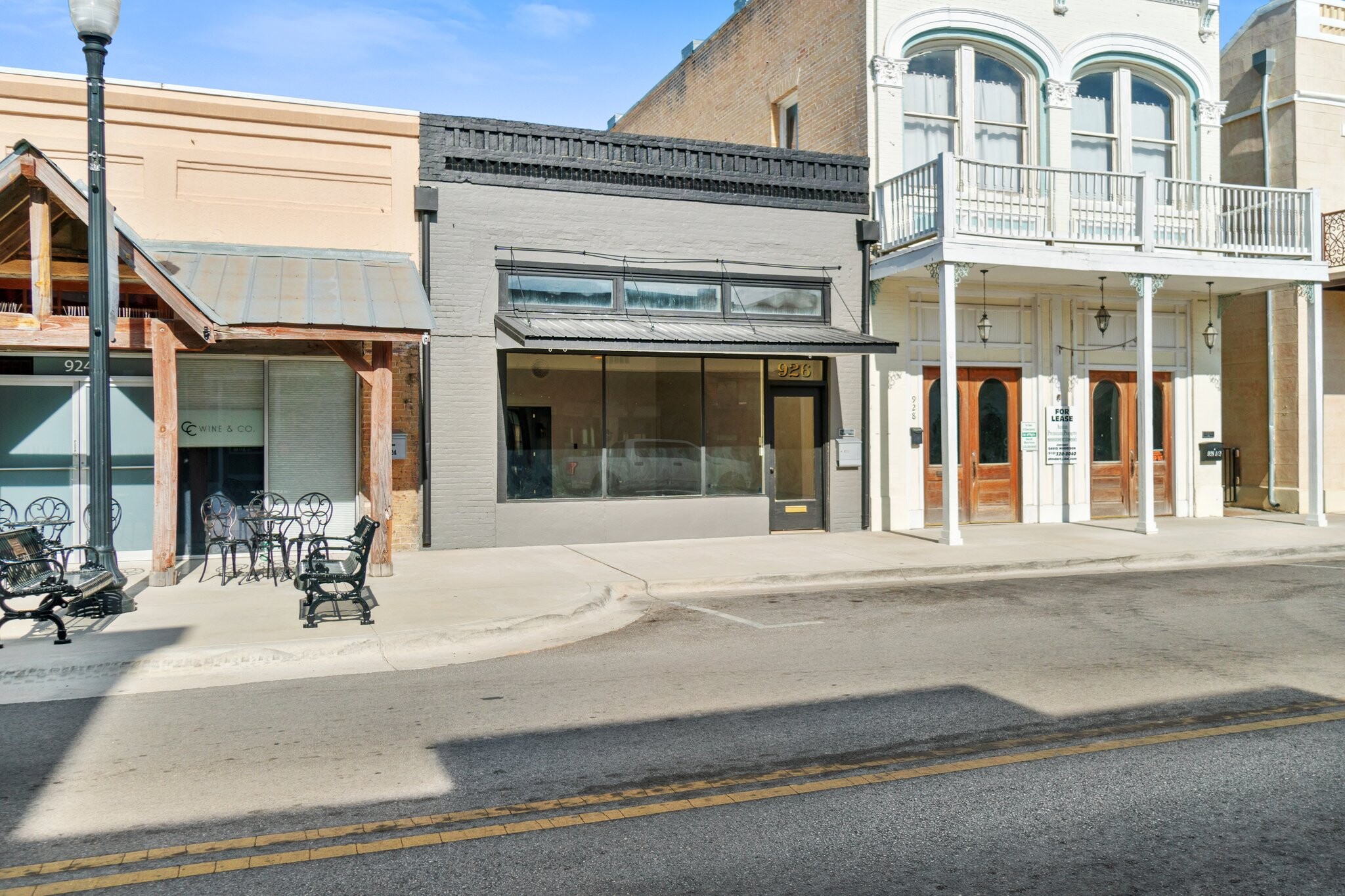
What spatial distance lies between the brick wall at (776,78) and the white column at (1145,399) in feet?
16.6

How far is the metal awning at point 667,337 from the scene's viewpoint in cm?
1352

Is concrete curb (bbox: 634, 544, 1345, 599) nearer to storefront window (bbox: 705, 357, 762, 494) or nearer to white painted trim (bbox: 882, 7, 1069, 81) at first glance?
storefront window (bbox: 705, 357, 762, 494)

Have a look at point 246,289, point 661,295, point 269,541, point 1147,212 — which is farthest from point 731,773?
point 1147,212

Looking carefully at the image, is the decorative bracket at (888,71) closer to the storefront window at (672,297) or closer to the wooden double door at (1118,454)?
the storefront window at (672,297)

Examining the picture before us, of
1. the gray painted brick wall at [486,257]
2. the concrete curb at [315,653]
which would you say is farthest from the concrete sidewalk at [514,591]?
the gray painted brick wall at [486,257]

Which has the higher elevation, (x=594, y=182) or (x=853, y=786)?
(x=594, y=182)

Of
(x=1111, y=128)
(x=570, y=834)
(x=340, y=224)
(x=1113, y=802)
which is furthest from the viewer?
(x=1111, y=128)

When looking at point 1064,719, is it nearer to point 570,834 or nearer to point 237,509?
point 570,834

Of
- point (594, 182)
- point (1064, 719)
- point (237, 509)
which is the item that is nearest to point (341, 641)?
point (237, 509)

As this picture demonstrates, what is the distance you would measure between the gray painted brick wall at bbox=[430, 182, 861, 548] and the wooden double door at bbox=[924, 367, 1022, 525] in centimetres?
380

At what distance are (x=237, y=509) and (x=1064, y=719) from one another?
963 cm

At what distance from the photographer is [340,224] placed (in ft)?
46.5

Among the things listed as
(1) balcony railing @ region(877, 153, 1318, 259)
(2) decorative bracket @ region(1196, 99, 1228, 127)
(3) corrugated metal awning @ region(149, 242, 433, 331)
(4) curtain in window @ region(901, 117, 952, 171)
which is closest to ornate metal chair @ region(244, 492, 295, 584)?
(3) corrugated metal awning @ region(149, 242, 433, 331)

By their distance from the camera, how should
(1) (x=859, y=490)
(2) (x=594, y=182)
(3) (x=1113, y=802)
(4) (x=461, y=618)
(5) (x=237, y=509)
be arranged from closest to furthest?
(3) (x=1113, y=802), (4) (x=461, y=618), (5) (x=237, y=509), (2) (x=594, y=182), (1) (x=859, y=490)
